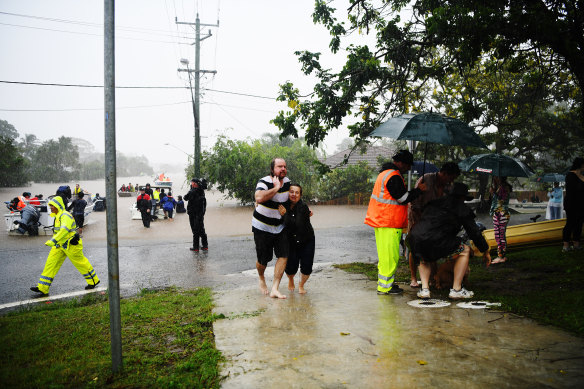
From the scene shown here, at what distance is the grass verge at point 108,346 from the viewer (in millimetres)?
A: 3012

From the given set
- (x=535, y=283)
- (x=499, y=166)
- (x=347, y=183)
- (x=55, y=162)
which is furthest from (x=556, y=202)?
(x=55, y=162)

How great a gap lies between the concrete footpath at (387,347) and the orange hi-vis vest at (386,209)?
0.96m

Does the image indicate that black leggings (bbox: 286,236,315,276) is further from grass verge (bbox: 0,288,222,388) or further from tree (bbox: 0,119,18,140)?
tree (bbox: 0,119,18,140)

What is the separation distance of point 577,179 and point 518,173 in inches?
41.7

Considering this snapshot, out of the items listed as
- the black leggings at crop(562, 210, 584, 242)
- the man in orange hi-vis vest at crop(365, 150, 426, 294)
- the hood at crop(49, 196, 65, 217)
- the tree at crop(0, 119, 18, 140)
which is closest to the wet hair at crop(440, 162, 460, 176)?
the man in orange hi-vis vest at crop(365, 150, 426, 294)

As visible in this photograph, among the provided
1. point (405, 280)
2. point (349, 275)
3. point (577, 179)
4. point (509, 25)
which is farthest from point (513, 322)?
point (577, 179)

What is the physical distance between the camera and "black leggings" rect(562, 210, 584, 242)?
24.5 ft

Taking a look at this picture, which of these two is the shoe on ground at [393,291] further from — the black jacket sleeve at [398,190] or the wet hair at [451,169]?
the wet hair at [451,169]

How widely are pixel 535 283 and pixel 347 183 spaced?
907 inches

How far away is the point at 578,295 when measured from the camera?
4.93 metres

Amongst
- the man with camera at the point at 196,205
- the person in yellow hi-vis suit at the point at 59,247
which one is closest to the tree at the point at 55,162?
the man with camera at the point at 196,205

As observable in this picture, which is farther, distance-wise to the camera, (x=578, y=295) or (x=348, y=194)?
(x=348, y=194)

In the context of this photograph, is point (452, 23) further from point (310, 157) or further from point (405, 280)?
point (310, 157)

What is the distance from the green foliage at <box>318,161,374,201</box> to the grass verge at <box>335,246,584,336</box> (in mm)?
20218
